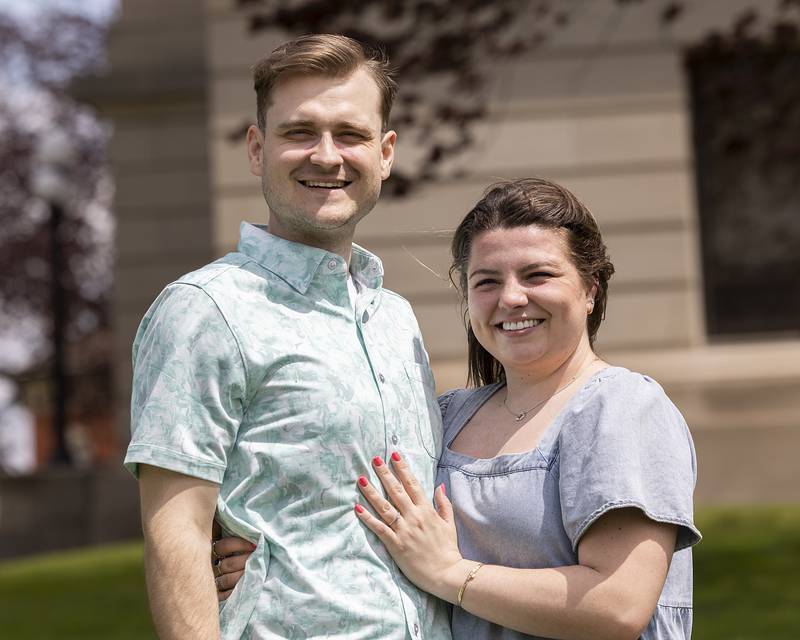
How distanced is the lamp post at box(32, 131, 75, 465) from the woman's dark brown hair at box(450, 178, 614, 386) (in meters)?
12.0

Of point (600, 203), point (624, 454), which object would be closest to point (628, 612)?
point (624, 454)

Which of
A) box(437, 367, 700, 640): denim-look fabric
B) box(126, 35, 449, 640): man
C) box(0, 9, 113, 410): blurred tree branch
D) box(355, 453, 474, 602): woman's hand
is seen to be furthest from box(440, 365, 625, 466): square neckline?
box(0, 9, 113, 410): blurred tree branch

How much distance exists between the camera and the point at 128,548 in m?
12.5

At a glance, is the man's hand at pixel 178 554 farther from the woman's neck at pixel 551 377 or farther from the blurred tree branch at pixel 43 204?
the blurred tree branch at pixel 43 204

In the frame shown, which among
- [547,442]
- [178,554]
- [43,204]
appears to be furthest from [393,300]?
[43,204]

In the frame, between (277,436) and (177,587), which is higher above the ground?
(277,436)

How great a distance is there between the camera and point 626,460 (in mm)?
3023

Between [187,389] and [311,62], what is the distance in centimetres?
85

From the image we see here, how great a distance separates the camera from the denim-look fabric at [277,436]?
2934mm

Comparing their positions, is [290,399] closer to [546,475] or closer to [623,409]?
[546,475]

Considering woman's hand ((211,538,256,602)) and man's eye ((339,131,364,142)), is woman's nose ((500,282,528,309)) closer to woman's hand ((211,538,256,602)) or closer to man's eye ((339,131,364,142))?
man's eye ((339,131,364,142))

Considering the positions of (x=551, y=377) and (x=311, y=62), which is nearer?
(x=311, y=62)

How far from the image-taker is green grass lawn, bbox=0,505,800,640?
8.05 m

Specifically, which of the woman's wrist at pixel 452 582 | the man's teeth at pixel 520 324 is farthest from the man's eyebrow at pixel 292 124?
the woman's wrist at pixel 452 582
